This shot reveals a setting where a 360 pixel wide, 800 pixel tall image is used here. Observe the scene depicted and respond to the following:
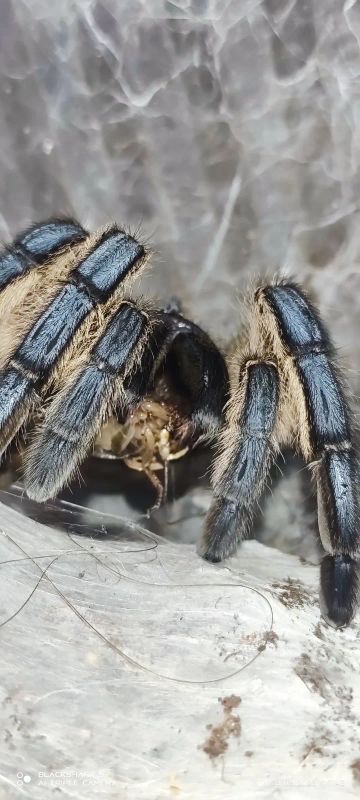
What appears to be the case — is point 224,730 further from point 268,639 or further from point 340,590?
point 340,590

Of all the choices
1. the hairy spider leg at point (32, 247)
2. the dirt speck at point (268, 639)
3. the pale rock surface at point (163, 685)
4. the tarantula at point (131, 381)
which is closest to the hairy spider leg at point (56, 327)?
the tarantula at point (131, 381)

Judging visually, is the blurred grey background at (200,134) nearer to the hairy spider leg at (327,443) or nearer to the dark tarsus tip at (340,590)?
the hairy spider leg at (327,443)

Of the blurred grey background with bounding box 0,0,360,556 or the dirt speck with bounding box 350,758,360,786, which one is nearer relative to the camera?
the dirt speck with bounding box 350,758,360,786

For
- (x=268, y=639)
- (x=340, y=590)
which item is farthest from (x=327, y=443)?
(x=268, y=639)

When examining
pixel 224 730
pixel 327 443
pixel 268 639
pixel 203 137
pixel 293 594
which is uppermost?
pixel 203 137

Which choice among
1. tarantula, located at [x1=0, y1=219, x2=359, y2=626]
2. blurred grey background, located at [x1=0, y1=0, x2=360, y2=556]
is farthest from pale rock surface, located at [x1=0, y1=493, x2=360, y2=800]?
blurred grey background, located at [x1=0, y1=0, x2=360, y2=556]

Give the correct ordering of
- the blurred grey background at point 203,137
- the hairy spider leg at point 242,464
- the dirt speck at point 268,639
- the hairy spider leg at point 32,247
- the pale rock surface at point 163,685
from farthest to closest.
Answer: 1. the blurred grey background at point 203,137
2. the hairy spider leg at point 32,247
3. the hairy spider leg at point 242,464
4. the dirt speck at point 268,639
5. the pale rock surface at point 163,685

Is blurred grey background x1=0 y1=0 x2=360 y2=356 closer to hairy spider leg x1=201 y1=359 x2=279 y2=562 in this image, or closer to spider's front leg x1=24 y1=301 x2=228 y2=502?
spider's front leg x1=24 y1=301 x2=228 y2=502
